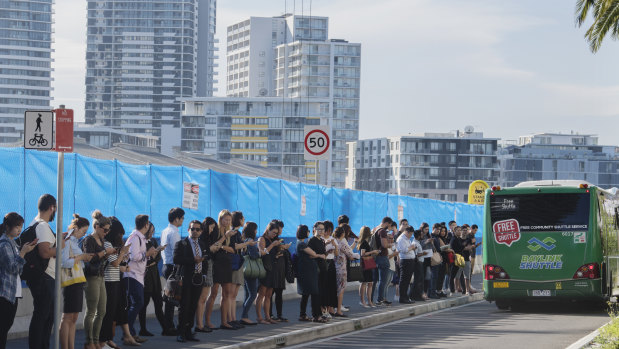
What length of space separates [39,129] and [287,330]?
23.1ft

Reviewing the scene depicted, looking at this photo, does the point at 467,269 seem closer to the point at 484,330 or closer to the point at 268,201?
the point at 268,201

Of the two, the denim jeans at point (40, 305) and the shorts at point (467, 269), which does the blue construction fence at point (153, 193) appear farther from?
the shorts at point (467, 269)

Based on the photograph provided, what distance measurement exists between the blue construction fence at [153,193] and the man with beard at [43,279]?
9.15 feet

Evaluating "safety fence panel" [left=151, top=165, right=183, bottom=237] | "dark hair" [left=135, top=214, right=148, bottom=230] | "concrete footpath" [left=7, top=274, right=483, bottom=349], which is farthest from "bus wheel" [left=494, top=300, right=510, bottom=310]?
"dark hair" [left=135, top=214, right=148, bottom=230]

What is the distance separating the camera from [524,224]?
2527cm

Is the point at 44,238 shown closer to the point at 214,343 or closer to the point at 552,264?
the point at 214,343

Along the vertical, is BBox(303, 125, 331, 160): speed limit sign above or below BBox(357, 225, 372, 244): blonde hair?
above

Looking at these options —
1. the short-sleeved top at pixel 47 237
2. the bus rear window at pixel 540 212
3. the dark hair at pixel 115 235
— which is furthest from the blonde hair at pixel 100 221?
the bus rear window at pixel 540 212

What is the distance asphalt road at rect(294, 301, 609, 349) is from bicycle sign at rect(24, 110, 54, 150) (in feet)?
19.4

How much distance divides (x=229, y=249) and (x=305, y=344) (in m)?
1.90

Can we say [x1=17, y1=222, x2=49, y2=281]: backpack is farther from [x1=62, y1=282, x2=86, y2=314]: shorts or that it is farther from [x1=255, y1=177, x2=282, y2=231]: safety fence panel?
[x1=255, y1=177, x2=282, y2=231]: safety fence panel

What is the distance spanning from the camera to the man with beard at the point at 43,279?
13070 mm

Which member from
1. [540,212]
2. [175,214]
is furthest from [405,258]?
[175,214]

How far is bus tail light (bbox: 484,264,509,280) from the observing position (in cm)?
2523
